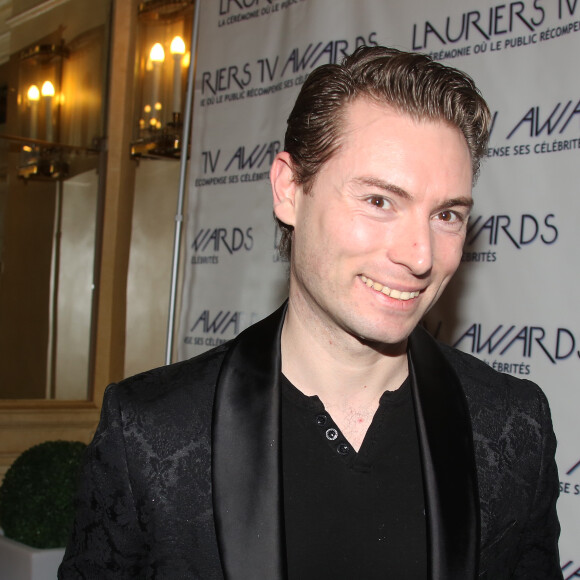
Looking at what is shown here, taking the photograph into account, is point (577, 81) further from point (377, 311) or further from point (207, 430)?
point (207, 430)

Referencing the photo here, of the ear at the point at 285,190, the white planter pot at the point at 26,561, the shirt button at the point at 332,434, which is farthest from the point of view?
the white planter pot at the point at 26,561

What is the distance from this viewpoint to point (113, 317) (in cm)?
507

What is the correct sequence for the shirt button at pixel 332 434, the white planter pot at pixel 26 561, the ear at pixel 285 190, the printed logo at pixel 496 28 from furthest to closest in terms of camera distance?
the white planter pot at pixel 26 561 → the printed logo at pixel 496 28 → the ear at pixel 285 190 → the shirt button at pixel 332 434

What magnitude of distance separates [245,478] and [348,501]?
0.21 metres

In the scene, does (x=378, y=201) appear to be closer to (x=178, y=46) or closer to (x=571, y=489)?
(x=571, y=489)

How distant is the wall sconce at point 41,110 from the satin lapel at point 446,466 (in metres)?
3.69

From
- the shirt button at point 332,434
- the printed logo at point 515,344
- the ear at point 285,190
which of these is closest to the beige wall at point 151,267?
the printed logo at point 515,344

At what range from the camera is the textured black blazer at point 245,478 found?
1.57 m

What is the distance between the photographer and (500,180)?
287 centimetres

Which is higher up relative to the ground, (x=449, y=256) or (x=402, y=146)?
(x=402, y=146)

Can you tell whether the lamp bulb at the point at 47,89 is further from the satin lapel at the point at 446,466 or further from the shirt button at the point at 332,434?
the shirt button at the point at 332,434

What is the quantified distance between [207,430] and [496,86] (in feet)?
6.14

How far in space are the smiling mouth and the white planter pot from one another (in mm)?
2183

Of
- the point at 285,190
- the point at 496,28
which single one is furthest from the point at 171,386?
the point at 496,28
